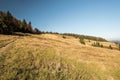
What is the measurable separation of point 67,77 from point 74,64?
7085 millimetres

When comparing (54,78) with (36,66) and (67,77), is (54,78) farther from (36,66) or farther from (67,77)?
(36,66)

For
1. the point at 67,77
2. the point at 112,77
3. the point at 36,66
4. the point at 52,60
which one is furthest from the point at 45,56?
the point at 112,77

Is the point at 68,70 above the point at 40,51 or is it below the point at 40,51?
below

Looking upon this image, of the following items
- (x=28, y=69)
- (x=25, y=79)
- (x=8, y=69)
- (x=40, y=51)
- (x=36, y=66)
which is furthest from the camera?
(x=40, y=51)

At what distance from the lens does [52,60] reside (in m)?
37.2

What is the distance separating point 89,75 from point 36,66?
1195 centimetres

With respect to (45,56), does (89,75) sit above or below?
below

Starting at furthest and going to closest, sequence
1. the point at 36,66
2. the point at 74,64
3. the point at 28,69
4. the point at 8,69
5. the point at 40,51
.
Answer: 1. the point at 40,51
2. the point at 74,64
3. the point at 36,66
4. the point at 28,69
5. the point at 8,69

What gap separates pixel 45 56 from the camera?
38.9 meters

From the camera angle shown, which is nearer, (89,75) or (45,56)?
(89,75)

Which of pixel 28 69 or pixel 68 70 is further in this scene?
pixel 68 70

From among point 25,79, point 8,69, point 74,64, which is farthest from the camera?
point 74,64

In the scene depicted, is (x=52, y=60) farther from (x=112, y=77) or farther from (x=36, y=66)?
(x=112, y=77)

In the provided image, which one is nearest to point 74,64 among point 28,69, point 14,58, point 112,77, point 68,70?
point 68,70
